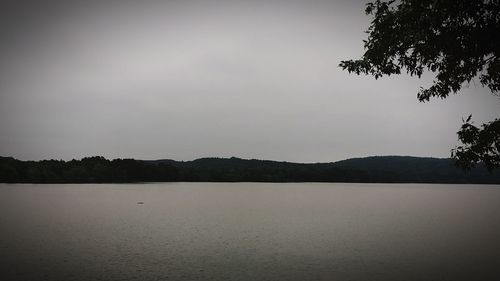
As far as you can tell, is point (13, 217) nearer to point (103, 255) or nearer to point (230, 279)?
point (103, 255)

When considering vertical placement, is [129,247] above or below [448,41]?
below

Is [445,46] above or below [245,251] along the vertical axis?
above

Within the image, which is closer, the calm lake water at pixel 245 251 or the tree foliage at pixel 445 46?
the tree foliage at pixel 445 46

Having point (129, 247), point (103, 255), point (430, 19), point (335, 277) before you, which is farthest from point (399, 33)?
point (129, 247)

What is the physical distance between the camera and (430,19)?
1355cm

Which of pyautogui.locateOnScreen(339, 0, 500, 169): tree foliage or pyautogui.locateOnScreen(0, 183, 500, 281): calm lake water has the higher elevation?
pyautogui.locateOnScreen(339, 0, 500, 169): tree foliage

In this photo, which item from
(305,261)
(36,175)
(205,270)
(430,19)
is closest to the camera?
(430,19)

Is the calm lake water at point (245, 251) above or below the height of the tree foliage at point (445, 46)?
below

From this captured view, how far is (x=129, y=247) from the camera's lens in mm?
32594

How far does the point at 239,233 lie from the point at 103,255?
1667 centimetres

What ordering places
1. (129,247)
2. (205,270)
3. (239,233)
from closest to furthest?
(205,270), (129,247), (239,233)

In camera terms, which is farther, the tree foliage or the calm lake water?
the calm lake water

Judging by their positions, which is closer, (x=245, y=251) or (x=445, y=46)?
(x=445, y=46)

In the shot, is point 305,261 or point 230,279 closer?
point 230,279
